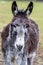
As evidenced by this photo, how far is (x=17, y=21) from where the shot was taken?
621 centimetres

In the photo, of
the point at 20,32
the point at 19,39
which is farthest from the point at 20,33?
the point at 19,39

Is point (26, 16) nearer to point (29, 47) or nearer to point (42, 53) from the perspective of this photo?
point (29, 47)

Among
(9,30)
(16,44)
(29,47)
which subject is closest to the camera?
(16,44)

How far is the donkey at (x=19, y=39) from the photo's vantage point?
5961 millimetres

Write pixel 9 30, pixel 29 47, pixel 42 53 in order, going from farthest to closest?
1. pixel 42 53
2. pixel 29 47
3. pixel 9 30

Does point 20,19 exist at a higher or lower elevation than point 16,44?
higher

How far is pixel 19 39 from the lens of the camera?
586 cm

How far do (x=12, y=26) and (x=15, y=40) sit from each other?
302 mm

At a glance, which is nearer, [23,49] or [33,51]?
[23,49]

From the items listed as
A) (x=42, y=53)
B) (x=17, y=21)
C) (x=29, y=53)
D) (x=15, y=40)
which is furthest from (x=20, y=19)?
(x=42, y=53)

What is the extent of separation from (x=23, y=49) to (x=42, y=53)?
3.09 m

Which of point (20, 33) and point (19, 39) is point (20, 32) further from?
point (19, 39)

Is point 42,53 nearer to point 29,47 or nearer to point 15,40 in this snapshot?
point 29,47

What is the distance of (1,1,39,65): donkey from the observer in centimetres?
596
